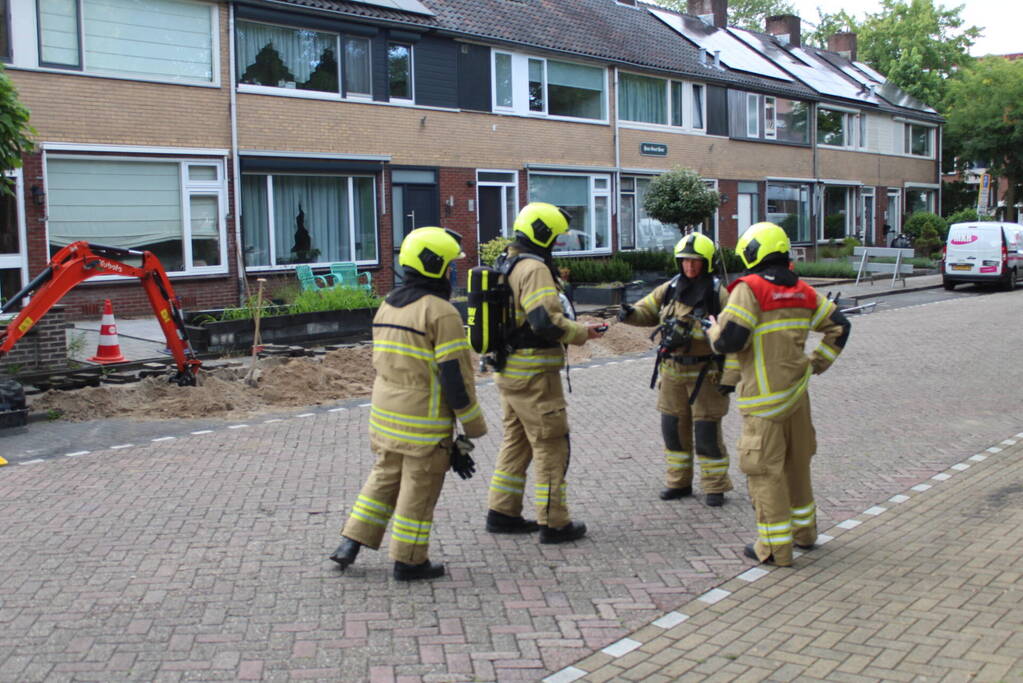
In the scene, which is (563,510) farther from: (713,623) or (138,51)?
(138,51)

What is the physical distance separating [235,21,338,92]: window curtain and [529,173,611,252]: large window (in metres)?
6.40

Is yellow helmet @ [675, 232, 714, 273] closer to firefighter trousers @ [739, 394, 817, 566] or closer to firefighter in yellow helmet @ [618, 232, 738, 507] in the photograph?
firefighter in yellow helmet @ [618, 232, 738, 507]

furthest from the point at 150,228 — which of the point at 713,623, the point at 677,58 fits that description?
the point at 677,58

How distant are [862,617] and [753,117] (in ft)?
98.8

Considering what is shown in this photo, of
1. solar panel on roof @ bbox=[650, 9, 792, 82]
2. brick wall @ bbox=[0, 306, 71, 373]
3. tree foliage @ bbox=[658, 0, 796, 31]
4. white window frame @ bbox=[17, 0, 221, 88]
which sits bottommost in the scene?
brick wall @ bbox=[0, 306, 71, 373]

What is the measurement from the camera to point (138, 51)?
17.3m

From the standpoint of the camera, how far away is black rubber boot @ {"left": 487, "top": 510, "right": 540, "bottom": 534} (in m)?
6.30

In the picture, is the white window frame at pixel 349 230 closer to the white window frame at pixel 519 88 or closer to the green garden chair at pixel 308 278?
the green garden chair at pixel 308 278

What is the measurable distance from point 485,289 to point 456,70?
17.8 m

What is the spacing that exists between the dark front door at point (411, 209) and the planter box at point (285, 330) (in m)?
5.48

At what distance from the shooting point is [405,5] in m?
21.6

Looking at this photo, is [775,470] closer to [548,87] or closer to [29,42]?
[29,42]

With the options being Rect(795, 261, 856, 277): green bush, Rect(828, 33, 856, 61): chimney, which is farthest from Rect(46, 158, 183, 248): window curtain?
Rect(828, 33, 856, 61): chimney

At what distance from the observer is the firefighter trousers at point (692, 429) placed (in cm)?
680
